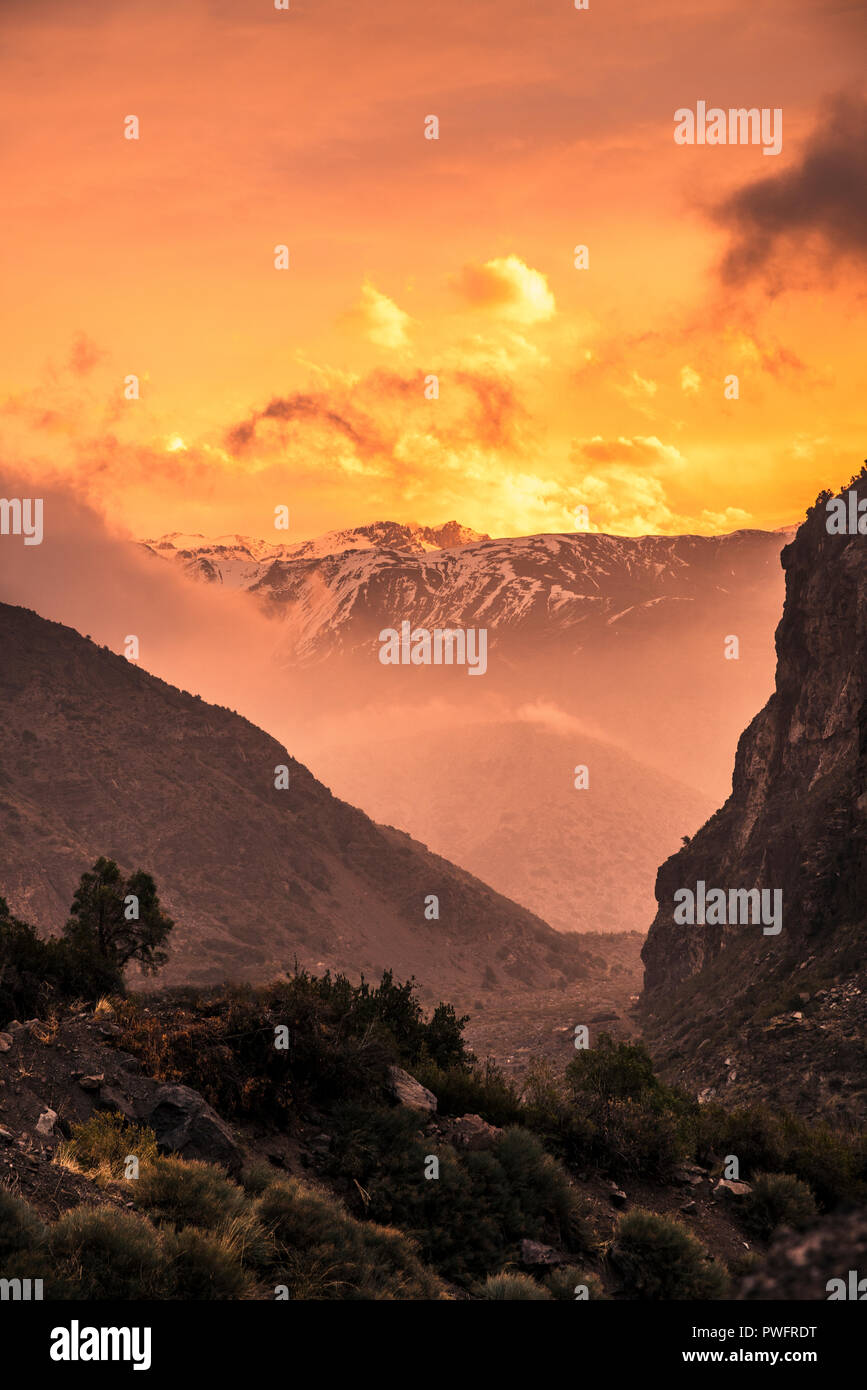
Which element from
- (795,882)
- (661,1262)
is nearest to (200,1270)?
(661,1262)

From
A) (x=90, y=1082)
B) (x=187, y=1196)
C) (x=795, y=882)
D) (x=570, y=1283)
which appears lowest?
(x=570, y=1283)

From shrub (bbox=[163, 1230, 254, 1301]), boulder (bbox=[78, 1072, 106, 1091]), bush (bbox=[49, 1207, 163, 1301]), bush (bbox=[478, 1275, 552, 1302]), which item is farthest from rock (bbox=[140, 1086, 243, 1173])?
bush (bbox=[478, 1275, 552, 1302])

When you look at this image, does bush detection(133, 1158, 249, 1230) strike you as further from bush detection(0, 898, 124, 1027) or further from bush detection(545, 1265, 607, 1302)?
bush detection(0, 898, 124, 1027)

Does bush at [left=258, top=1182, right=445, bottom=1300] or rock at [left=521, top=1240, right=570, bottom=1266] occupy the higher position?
bush at [left=258, top=1182, right=445, bottom=1300]

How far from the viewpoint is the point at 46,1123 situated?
1149cm

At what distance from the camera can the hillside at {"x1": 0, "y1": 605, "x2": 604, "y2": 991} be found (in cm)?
9425

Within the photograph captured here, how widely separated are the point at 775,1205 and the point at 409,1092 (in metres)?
6.36

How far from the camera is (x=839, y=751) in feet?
198

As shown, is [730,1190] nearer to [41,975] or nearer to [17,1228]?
[17,1228]

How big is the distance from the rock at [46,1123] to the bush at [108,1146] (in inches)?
10.8

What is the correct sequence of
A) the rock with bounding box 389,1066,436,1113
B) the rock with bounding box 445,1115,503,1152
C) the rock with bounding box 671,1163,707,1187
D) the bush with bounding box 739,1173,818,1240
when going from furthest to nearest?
the rock with bounding box 671,1163,707,1187 → the rock with bounding box 389,1066,436,1113 → the rock with bounding box 445,1115,503,1152 → the bush with bounding box 739,1173,818,1240

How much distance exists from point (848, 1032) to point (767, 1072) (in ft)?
11.7

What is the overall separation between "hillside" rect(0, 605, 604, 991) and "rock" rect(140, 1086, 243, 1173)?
246 ft
